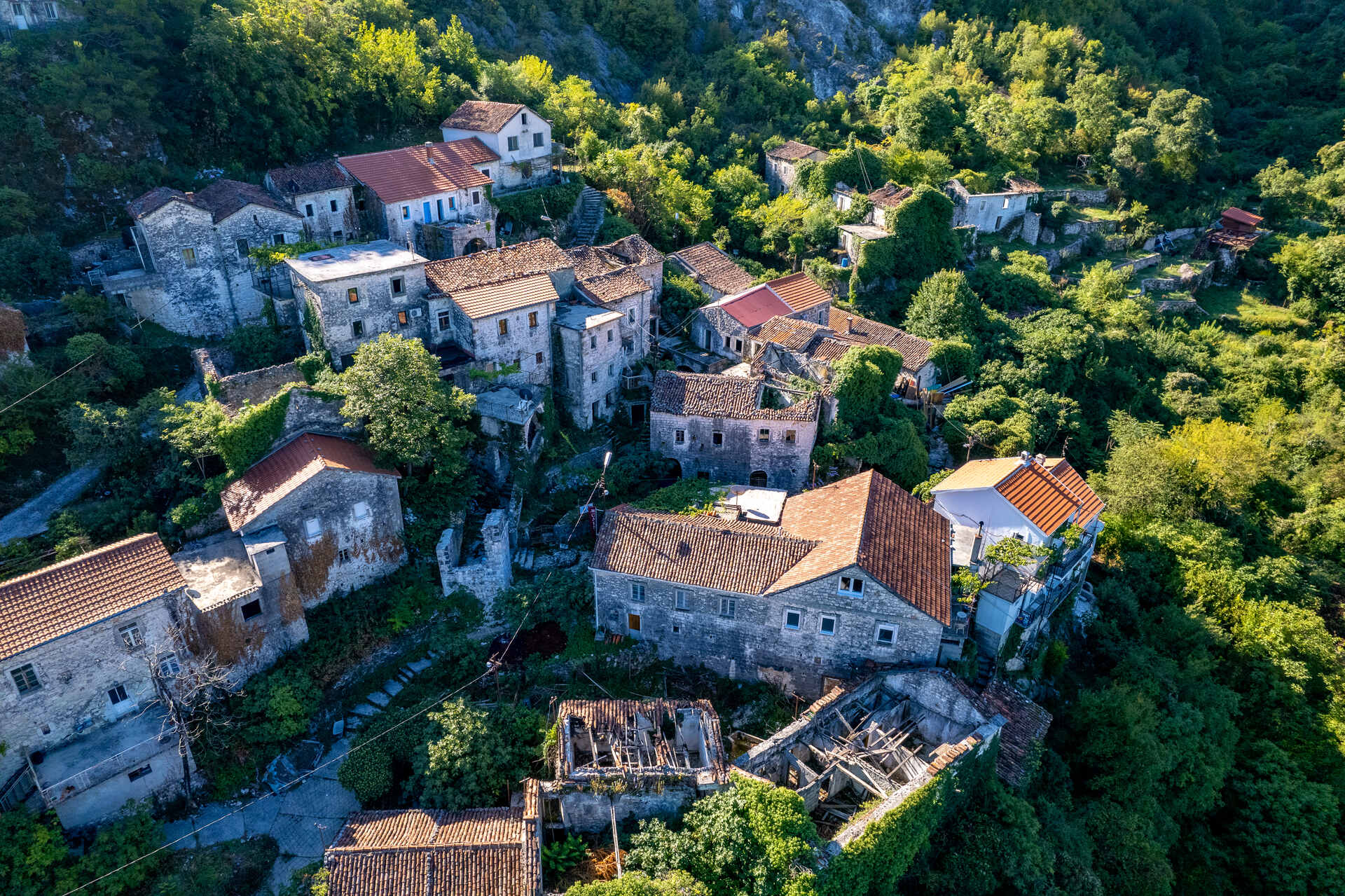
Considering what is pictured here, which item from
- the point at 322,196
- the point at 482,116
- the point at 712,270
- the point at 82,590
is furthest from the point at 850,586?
the point at 482,116

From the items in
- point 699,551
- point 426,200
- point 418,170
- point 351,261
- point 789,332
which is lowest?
point 699,551

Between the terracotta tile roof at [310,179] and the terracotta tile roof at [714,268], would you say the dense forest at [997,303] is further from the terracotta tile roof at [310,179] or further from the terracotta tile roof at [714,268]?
the terracotta tile roof at [310,179]

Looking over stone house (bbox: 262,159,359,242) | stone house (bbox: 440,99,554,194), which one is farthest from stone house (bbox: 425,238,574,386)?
stone house (bbox: 440,99,554,194)

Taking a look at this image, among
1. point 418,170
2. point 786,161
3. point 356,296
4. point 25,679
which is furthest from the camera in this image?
point 786,161

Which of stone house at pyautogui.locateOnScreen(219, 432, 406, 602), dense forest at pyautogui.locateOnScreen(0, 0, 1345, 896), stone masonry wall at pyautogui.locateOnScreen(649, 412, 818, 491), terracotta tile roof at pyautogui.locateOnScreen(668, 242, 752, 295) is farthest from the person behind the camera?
terracotta tile roof at pyautogui.locateOnScreen(668, 242, 752, 295)

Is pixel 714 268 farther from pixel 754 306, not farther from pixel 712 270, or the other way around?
pixel 754 306

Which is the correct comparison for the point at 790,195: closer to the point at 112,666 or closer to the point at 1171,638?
the point at 1171,638

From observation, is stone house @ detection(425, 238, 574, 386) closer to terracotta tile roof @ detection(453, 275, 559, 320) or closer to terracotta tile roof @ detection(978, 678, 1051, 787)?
terracotta tile roof @ detection(453, 275, 559, 320)
